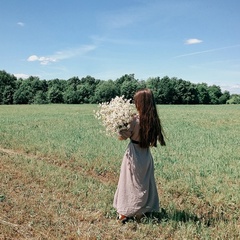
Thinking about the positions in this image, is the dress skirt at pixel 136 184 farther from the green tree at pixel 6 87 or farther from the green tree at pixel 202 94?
the green tree at pixel 202 94

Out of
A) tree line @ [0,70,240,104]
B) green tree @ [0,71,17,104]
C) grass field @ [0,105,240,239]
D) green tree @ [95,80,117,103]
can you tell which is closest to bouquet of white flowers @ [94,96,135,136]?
grass field @ [0,105,240,239]

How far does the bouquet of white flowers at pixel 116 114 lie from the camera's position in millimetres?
4816

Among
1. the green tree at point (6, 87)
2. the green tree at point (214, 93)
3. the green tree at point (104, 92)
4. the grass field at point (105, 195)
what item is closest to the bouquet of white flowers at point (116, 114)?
the grass field at point (105, 195)

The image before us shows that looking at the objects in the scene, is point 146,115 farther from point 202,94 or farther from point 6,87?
point 202,94

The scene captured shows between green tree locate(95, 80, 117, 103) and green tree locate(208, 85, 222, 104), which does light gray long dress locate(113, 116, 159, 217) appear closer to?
green tree locate(95, 80, 117, 103)

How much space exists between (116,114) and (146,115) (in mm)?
515

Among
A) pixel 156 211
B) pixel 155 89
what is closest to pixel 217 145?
pixel 156 211

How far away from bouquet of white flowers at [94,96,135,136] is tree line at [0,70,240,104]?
8589cm

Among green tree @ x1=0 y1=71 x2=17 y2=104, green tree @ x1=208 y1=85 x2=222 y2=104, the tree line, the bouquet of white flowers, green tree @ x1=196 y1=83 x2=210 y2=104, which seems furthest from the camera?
green tree @ x1=208 y1=85 x2=222 y2=104

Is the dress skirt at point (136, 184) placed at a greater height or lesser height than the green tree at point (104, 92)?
lesser

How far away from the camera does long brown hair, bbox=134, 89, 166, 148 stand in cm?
493

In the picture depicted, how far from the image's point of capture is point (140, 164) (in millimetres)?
5105

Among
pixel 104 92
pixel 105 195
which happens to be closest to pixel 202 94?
pixel 104 92

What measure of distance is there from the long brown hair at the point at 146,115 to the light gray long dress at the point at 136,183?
0.45 ft
